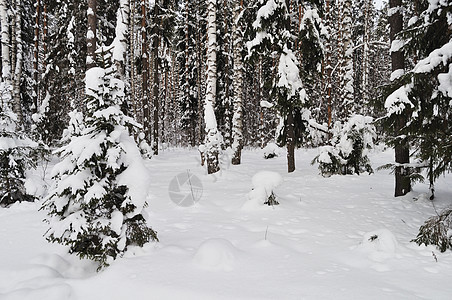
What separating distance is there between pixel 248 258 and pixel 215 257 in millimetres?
486

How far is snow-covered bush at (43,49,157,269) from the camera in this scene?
3.46m

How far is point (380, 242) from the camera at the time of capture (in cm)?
413

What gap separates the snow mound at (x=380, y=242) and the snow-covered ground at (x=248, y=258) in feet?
0.05

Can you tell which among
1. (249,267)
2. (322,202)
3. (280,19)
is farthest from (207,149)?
(249,267)

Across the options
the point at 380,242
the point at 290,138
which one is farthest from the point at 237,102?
the point at 380,242

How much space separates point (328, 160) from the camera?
9648 mm

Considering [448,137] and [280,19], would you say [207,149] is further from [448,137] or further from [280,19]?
[448,137]

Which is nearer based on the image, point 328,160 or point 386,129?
point 386,129

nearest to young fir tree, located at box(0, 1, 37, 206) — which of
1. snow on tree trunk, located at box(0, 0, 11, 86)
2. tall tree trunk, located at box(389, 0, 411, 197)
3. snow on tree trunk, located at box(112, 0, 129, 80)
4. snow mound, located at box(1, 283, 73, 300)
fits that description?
snow on tree trunk, located at box(112, 0, 129, 80)

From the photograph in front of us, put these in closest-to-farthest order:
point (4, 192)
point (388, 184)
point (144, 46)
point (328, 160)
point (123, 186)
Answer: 1. point (123, 186)
2. point (4, 192)
3. point (388, 184)
4. point (328, 160)
5. point (144, 46)

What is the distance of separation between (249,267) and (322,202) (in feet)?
12.7

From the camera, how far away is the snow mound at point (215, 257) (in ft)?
11.4

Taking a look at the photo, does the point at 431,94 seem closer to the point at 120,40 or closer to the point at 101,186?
the point at 101,186

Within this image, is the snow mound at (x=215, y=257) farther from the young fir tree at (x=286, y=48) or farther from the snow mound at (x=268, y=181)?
the young fir tree at (x=286, y=48)
